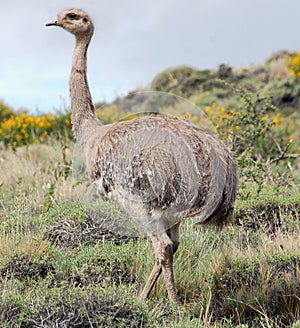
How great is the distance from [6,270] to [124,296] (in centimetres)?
127

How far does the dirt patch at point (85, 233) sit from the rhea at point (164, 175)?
110 centimetres

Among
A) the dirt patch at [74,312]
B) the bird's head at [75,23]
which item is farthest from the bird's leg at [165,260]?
the bird's head at [75,23]

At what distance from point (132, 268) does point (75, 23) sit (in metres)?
2.12

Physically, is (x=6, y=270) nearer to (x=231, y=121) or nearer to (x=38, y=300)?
(x=38, y=300)

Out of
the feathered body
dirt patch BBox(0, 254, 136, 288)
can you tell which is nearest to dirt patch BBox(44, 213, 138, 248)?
dirt patch BBox(0, 254, 136, 288)

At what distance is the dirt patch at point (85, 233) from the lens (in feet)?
18.4

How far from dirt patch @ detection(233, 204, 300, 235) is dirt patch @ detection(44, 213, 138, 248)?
1146 millimetres

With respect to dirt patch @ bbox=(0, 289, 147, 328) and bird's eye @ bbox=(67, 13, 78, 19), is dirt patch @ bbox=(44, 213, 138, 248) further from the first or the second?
bird's eye @ bbox=(67, 13, 78, 19)

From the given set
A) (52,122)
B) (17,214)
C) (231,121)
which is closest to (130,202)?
(17,214)

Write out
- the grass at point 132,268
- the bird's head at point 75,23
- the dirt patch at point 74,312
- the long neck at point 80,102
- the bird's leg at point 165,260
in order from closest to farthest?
the dirt patch at point 74,312, the grass at point 132,268, the bird's leg at point 165,260, the long neck at point 80,102, the bird's head at point 75,23

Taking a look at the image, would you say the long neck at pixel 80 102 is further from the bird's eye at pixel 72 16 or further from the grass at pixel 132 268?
the grass at pixel 132 268

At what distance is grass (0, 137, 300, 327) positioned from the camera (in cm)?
395

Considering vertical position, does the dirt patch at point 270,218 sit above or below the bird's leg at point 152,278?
below

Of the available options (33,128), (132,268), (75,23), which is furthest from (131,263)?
(33,128)
